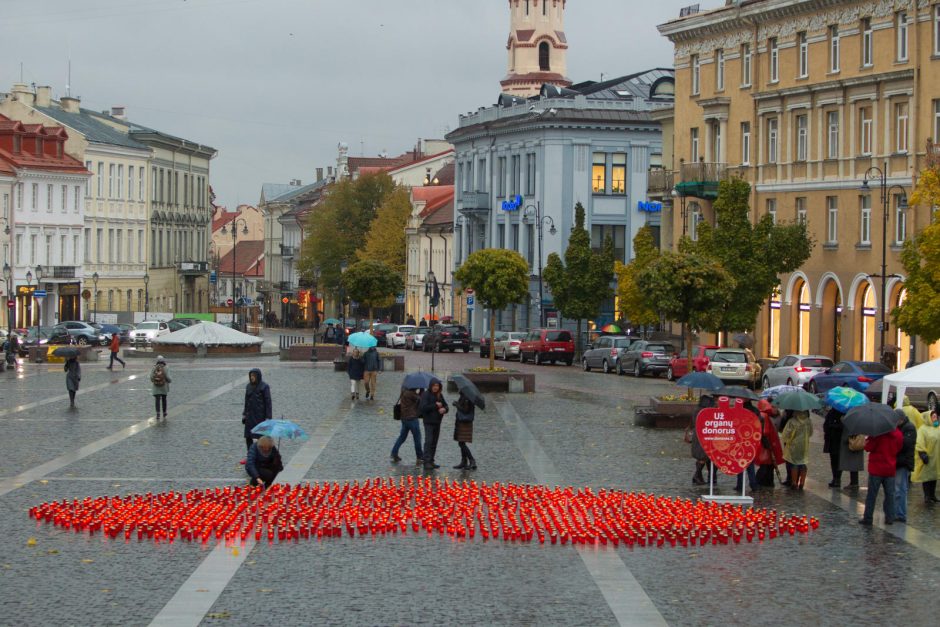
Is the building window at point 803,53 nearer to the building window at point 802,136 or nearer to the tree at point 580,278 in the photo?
the building window at point 802,136

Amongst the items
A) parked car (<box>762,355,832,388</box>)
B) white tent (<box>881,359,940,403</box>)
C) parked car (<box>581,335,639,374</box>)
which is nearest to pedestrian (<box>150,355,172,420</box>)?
white tent (<box>881,359,940,403</box>)

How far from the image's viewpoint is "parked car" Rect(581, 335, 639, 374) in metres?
61.9

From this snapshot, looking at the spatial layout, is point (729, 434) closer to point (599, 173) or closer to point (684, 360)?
point (684, 360)

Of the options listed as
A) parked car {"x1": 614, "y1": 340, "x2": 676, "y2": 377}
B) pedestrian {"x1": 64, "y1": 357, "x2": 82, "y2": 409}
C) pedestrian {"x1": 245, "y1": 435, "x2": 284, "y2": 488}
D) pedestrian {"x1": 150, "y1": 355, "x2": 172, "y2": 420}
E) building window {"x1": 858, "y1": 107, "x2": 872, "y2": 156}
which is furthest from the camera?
building window {"x1": 858, "y1": 107, "x2": 872, "y2": 156}

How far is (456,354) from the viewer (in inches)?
3199

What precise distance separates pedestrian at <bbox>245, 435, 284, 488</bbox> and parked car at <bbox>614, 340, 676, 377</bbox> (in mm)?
35431

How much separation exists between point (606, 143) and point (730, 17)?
2541 centimetres

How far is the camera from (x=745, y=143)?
6819cm

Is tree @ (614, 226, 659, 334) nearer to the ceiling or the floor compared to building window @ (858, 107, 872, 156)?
nearer to the floor

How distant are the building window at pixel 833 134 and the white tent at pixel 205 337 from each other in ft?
82.5

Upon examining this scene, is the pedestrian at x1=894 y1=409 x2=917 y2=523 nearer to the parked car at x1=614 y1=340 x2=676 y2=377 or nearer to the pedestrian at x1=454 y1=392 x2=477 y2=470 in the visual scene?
the pedestrian at x1=454 y1=392 x2=477 y2=470

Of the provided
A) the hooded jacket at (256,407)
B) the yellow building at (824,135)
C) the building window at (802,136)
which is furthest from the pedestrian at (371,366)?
the building window at (802,136)

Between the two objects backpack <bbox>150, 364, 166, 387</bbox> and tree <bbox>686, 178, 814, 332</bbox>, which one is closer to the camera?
backpack <bbox>150, 364, 166, 387</bbox>

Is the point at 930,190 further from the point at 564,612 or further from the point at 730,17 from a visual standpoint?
the point at 564,612
